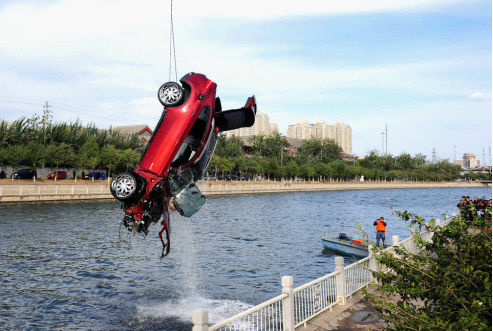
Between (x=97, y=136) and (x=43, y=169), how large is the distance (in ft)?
41.1

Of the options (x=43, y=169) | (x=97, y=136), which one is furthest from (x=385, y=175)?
(x=43, y=169)

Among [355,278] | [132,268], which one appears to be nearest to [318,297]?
[355,278]

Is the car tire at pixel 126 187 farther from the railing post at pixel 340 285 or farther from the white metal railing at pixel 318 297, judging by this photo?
the railing post at pixel 340 285

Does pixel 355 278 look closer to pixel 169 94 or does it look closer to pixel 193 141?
pixel 193 141

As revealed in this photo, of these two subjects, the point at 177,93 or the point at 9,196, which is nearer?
the point at 177,93

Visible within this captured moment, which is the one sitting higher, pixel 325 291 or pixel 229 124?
pixel 229 124

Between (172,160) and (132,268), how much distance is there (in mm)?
14748

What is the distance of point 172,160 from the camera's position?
10.1 metres

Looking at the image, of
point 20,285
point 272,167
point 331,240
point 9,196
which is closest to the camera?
point 20,285

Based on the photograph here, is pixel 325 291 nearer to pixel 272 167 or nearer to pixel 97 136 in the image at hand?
pixel 97 136

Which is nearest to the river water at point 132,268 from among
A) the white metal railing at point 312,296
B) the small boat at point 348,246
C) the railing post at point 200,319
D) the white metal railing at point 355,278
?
the small boat at point 348,246

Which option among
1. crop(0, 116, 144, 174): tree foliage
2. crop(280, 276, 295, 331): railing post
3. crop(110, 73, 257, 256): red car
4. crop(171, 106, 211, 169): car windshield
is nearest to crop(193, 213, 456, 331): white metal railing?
crop(280, 276, 295, 331): railing post

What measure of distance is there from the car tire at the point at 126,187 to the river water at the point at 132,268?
687 cm

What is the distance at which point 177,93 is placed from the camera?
10133mm
